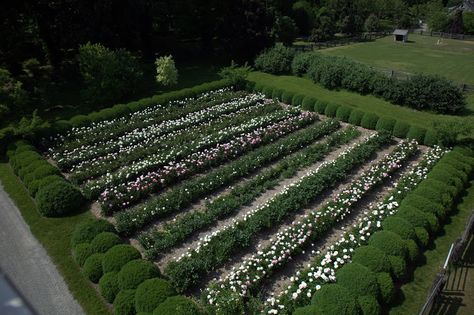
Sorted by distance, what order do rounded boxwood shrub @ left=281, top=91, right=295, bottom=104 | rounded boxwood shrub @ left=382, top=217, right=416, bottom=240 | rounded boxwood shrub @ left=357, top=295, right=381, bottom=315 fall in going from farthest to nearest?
1. rounded boxwood shrub @ left=281, top=91, right=295, bottom=104
2. rounded boxwood shrub @ left=382, top=217, right=416, bottom=240
3. rounded boxwood shrub @ left=357, top=295, right=381, bottom=315

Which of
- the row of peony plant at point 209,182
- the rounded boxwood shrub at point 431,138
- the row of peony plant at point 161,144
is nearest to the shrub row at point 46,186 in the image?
the row of peony plant at point 161,144

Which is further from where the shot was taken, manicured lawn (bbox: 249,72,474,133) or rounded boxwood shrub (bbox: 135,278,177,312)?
manicured lawn (bbox: 249,72,474,133)

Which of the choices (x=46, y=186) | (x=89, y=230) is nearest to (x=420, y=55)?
(x=46, y=186)

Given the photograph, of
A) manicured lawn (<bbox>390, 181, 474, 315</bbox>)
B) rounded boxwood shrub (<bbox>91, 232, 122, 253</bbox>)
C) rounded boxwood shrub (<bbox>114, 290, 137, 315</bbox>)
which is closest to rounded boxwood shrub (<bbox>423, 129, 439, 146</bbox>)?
manicured lawn (<bbox>390, 181, 474, 315</bbox>)

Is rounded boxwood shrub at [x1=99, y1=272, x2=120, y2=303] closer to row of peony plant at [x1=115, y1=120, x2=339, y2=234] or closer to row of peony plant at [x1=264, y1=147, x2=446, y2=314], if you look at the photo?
row of peony plant at [x1=115, y1=120, x2=339, y2=234]

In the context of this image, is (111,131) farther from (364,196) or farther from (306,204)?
(364,196)

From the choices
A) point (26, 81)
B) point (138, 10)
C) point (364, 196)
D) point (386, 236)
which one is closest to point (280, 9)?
point (138, 10)

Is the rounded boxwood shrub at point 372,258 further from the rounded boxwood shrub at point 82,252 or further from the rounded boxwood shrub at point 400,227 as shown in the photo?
the rounded boxwood shrub at point 82,252
